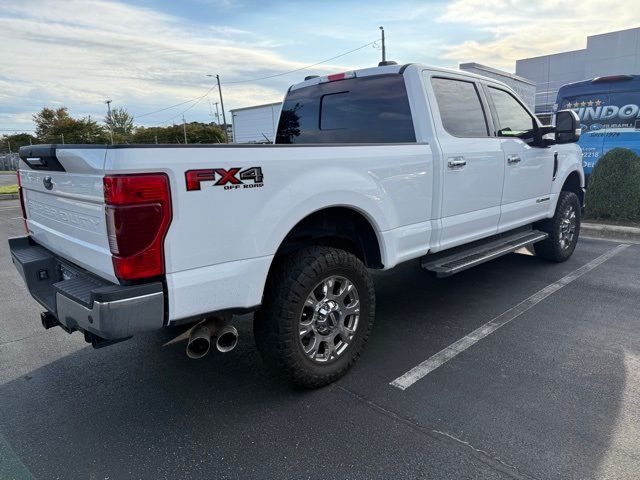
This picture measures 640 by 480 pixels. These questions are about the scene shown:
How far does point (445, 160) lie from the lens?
367 centimetres

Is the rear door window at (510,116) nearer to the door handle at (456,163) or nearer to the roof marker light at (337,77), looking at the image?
the door handle at (456,163)

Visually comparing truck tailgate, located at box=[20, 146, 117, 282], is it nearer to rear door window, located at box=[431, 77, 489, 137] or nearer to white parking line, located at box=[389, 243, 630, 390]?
white parking line, located at box=[389, 243, 630, 390]

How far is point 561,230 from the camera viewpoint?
5785 mm

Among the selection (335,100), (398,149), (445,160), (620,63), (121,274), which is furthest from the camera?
(620,63)

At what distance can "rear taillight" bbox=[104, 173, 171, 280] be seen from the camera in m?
2.10

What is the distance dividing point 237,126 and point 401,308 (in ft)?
48.2

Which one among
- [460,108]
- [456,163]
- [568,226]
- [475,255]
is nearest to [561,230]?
[568,226]

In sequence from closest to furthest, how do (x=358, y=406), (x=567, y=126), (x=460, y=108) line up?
(x=358, y=406) → (x=460, y=108) → (x=567, y=126)

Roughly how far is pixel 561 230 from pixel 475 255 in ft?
7.39

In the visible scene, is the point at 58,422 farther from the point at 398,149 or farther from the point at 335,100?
the point at 335,100

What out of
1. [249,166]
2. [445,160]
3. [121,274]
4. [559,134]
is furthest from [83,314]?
[559,134]

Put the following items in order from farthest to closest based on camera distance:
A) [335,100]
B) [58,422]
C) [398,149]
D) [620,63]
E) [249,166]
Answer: [620,63]
[335,100]
[398,149]
[58,422]
[249,166]

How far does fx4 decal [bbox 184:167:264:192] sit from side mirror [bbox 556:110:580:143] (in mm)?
3844

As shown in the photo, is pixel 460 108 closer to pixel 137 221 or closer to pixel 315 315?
pixel 315 315
